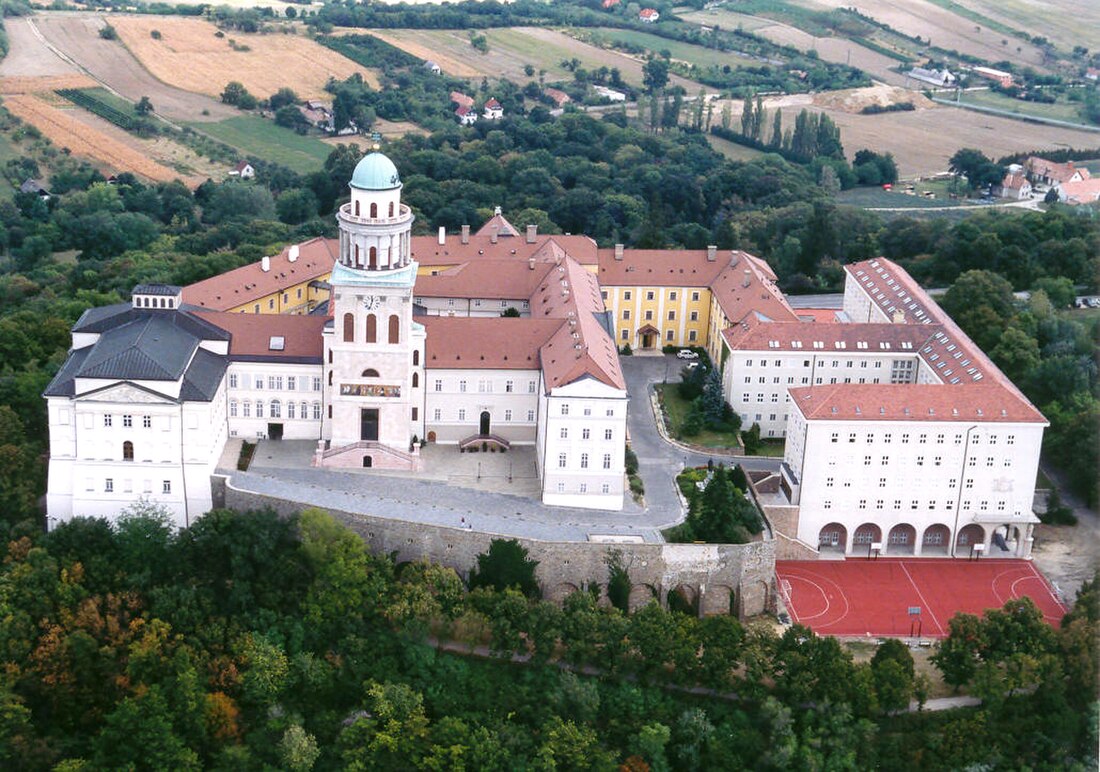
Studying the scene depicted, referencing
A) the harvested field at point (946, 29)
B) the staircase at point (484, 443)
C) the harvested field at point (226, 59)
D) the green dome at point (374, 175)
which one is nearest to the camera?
the green dome at point (374, 175)

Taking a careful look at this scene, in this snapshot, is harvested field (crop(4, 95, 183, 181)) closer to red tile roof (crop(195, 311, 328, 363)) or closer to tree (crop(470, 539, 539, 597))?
red tile roof (crop(195, 311, 328, 363))

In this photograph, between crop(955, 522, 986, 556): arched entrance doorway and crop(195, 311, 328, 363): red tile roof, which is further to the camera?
crop(195, 311, 328, 363): red tile roof

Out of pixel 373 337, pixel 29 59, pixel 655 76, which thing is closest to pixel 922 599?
pixel 373 337

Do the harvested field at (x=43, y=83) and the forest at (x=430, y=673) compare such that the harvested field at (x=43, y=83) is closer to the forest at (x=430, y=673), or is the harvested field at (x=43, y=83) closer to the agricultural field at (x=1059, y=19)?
the agricultural field at (x=1059, y=19)

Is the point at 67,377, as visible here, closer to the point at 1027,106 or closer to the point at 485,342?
the point at 485,342

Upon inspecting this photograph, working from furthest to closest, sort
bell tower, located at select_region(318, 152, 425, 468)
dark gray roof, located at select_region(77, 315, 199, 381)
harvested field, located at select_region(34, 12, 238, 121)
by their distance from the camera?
harvested field, located at select_region(34, 12, 238, 121) < bell tower, located at select_region(318, 152, 425, 468) < dark gray roof, located at select_region(77, 315, 199, 381)

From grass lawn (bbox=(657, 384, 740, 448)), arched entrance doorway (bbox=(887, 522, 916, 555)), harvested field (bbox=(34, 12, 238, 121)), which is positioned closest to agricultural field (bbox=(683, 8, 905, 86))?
harvested field (bbox=(34, 12, 238, 121))

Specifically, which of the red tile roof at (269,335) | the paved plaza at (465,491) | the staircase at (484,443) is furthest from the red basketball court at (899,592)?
the red tile roof at (269,335)
